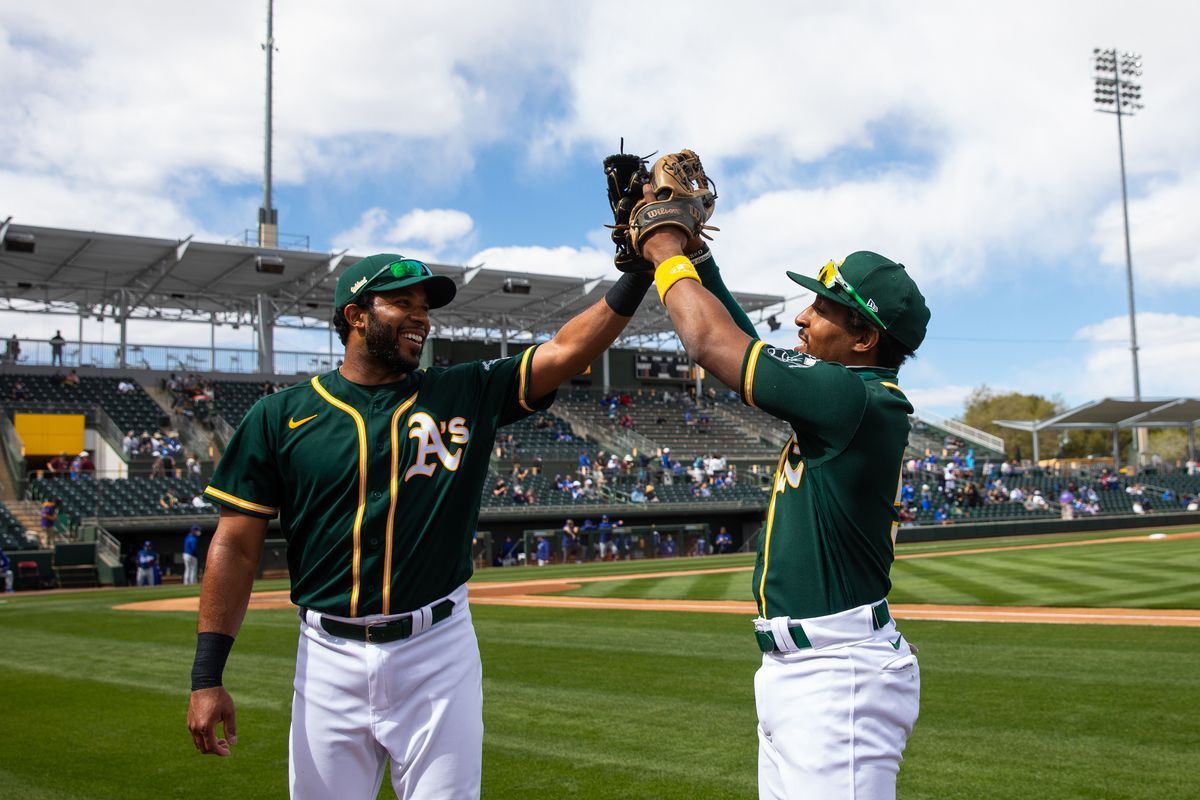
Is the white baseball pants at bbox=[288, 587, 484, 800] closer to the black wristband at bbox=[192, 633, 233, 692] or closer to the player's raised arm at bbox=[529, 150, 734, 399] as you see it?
the black wristband at bbox=[192, 633, 233, 692]

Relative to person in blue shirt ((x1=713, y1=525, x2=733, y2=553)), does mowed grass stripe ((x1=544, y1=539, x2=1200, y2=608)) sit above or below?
above

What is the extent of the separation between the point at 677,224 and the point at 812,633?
1.08 metres

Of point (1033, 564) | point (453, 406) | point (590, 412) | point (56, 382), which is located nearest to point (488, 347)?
point (590, 412)

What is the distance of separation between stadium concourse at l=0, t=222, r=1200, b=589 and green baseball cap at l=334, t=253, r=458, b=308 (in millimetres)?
22314

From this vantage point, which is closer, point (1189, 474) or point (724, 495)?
Answer: point (724, 495)

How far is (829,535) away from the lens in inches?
96.0

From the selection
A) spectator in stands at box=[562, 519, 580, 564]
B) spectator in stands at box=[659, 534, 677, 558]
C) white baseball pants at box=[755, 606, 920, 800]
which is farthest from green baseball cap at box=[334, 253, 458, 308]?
spectator in stands at box=[659, 534, 677, 558]

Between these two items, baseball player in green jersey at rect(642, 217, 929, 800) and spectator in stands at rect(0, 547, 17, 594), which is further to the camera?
spectator in stands at rect(0, 547, 17, 594)

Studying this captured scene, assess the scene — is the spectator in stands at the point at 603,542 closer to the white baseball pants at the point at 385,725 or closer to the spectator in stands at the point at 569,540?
the spectator in stands at the point at 569,540

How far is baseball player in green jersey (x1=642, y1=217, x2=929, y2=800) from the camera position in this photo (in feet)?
7.51

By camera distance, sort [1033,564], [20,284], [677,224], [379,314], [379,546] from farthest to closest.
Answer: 1. [20,284]
2. [1033,564]
3. [379,314]
4. [379,546]
5. [677,224]

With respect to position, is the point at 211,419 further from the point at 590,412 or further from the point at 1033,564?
the point at 1033,564

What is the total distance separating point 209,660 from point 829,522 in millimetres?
1726

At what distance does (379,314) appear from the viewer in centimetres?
302
